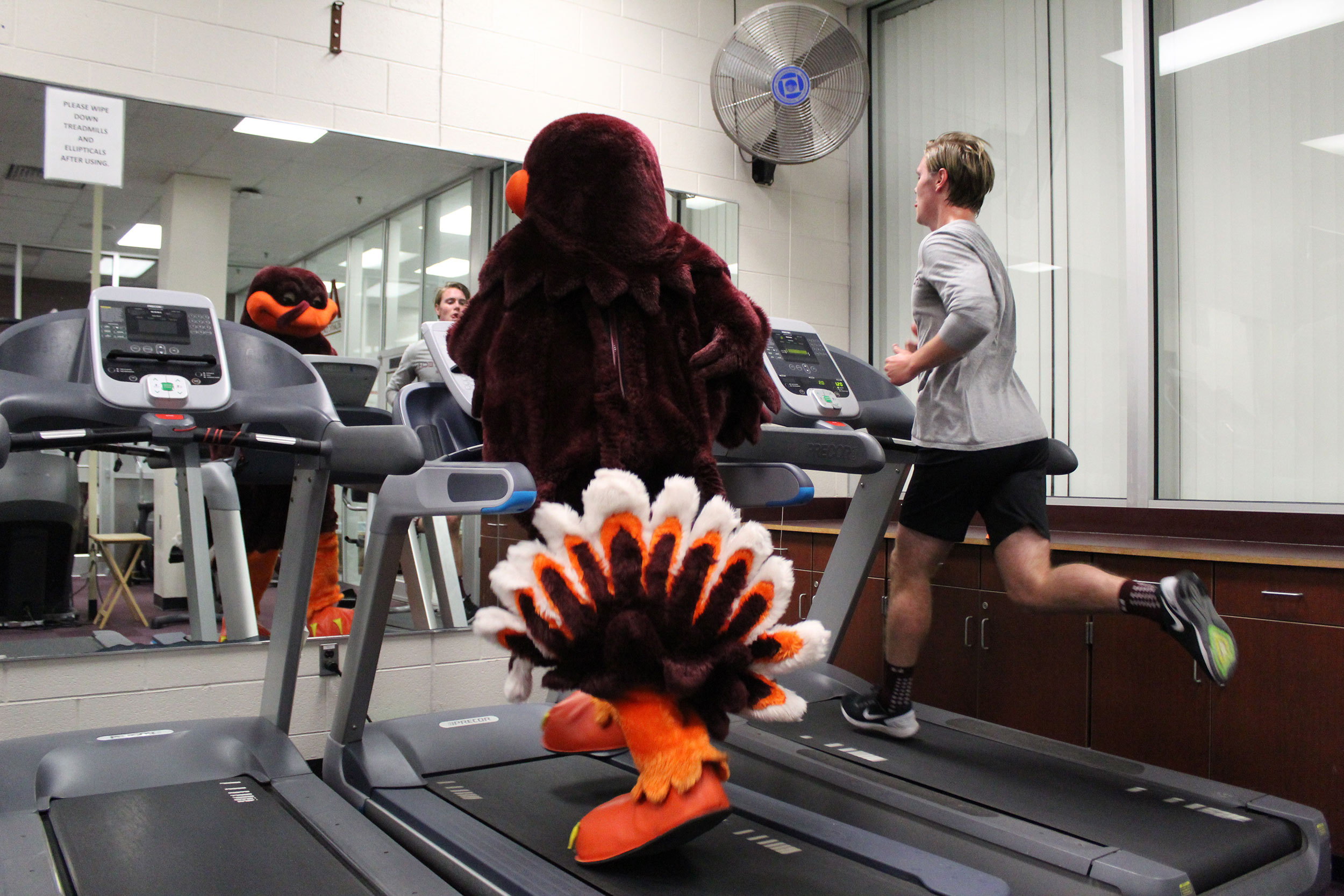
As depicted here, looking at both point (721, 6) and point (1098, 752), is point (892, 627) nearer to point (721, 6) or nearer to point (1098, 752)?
point (1098, 752)

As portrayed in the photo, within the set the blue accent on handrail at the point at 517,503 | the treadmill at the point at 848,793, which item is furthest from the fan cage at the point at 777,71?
the blue accent on handrail at the point at 517,503

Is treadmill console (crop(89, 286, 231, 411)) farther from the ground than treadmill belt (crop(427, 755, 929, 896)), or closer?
farther from the ground

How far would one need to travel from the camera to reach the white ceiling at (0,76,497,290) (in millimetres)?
2652

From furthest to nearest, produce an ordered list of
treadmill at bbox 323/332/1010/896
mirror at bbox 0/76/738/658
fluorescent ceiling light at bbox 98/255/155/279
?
fluorescent ceiling light at bbox 98/255/155/279
mirror at bbox 0/76/738/658
treadmill at bbox 323/332/1010/896

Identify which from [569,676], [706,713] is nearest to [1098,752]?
[706,713]

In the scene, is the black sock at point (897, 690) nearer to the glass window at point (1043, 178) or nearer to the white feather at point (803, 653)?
the white feather at point (803, 653)

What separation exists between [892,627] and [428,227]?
75.9 inches

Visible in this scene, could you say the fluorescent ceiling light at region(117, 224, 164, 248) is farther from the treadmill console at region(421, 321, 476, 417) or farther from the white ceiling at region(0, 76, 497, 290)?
the treadmill console at region(421, 321, 476, 417)

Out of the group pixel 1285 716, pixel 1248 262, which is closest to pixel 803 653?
pixel 1285 716

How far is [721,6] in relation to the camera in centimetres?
407

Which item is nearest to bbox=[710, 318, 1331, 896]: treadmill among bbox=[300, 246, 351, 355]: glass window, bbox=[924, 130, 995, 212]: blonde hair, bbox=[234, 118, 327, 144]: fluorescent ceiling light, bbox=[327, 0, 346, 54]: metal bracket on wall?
bbox=[924, 130, 995, 212]: blonde hair

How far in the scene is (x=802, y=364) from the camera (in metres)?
2.57

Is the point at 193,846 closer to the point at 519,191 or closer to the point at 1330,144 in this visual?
the point at 519,191

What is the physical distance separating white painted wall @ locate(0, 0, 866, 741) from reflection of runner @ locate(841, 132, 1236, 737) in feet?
4.64
